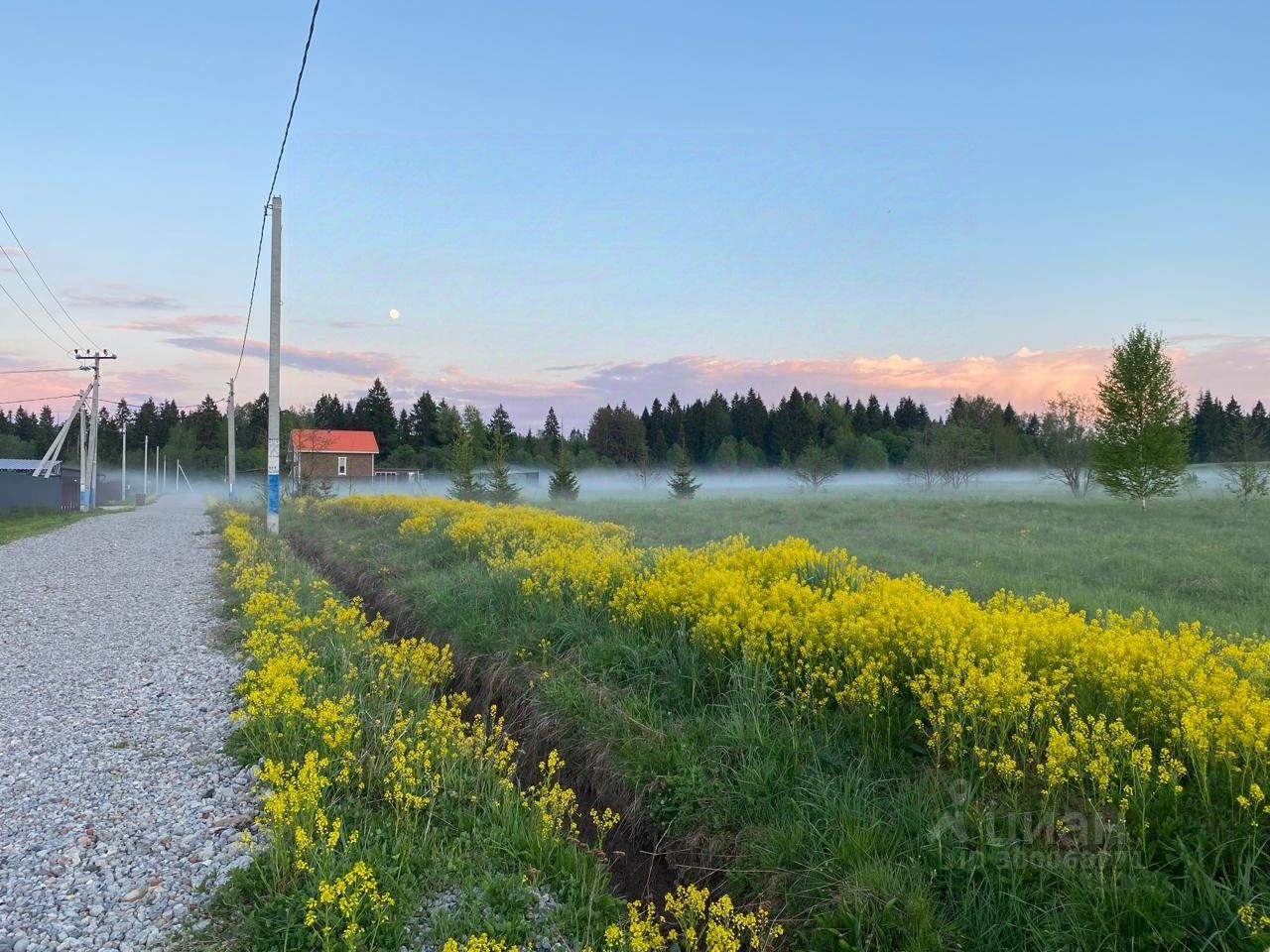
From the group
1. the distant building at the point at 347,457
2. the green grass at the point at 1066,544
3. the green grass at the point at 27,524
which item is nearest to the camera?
the green grass at the point at 1066,544

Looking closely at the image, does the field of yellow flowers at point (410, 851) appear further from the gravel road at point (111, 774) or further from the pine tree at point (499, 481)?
the pine tree at point (499, 481)

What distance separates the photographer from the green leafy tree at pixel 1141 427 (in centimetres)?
2852

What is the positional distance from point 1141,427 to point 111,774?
112 feet

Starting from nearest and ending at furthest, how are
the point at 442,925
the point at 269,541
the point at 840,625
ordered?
the point at 442,925, the point at 840,625, the point at 269,541

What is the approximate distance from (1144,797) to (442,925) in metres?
3.15

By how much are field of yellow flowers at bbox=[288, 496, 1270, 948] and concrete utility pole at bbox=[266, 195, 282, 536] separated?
1576 centimetres

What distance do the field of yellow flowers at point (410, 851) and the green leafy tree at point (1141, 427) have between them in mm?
31004

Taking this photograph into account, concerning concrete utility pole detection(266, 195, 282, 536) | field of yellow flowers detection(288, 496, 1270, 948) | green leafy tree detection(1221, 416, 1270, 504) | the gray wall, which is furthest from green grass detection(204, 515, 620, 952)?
the gray wall

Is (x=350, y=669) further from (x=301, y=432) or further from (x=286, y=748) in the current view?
(x=301, y=432)

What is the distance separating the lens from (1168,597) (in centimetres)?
873

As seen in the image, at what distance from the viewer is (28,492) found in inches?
1411

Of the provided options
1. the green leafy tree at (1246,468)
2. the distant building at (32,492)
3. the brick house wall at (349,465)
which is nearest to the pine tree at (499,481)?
the distant building at (32,492)

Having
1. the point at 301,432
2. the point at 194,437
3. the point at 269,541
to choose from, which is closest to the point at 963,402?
the point at 301,432

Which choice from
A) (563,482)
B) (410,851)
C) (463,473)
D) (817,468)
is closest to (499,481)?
(463,473)
